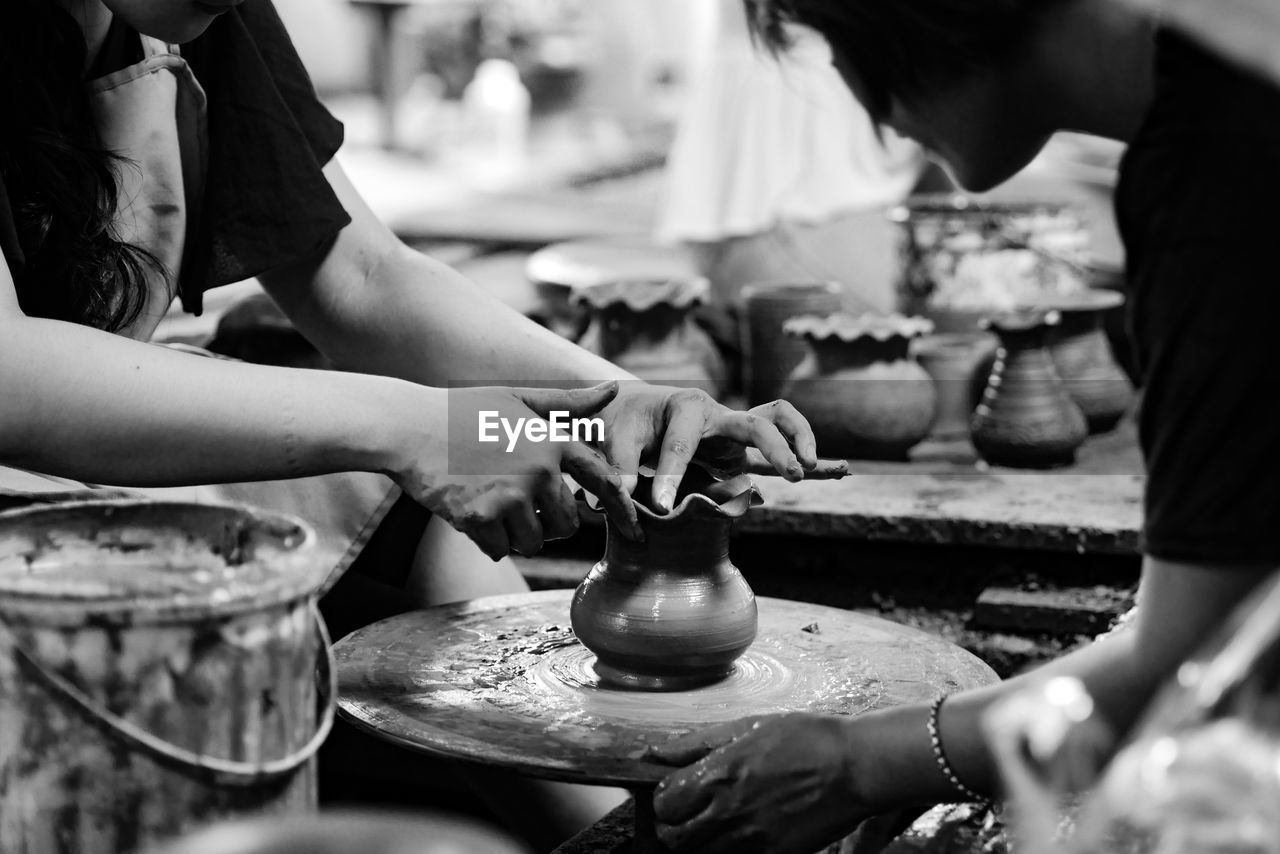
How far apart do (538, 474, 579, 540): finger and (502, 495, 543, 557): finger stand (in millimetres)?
17

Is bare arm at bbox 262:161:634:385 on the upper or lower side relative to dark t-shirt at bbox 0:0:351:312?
lower

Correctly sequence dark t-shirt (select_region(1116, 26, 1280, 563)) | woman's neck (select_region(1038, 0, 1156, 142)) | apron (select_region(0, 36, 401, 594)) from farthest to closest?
apron (select_region(0, 36, 401, 594)) → woman's neck (select_region(1038, 0, 1156, 142)) → dark t-shirt (select_region(1116, 26, 1280, 563))

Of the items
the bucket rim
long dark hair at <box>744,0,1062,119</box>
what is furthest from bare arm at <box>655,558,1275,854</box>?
long dark hair at <box>744,0,1062,119</box>

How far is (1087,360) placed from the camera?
3.67m

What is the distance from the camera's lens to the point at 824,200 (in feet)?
15.9

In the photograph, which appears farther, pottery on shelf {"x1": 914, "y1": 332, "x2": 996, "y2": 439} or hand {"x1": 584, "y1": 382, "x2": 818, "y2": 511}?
pottery on shelf {"x1": 914, "y1": 332, "x2": 996, "y2": 439}

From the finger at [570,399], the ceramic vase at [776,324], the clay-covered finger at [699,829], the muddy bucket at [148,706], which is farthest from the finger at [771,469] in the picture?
the ceramic vase at [776,324]

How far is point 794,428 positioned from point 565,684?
43 centimetres

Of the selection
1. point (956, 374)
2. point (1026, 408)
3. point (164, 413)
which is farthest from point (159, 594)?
point (956, 374)

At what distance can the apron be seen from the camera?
2.09 metres

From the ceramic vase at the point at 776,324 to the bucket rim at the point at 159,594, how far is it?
2.47 meters

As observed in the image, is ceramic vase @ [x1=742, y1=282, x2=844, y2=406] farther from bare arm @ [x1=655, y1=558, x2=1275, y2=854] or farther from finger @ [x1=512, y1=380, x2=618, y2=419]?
bare arm @ [x1=655, y1=558, x2=1275, y2=854]

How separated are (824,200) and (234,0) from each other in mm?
3273

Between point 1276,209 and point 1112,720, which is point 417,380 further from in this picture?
point 1276,209
